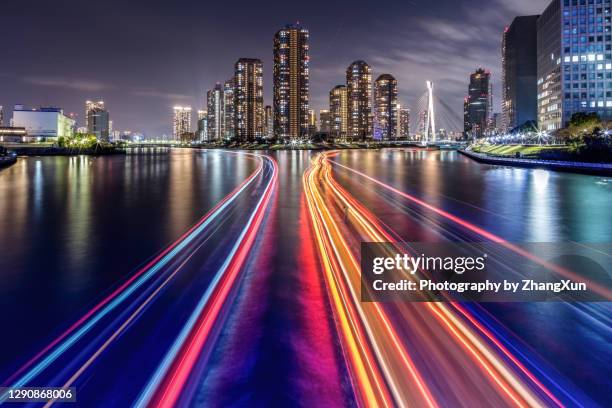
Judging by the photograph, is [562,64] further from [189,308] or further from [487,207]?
[189,308]

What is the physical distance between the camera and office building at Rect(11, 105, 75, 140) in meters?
169

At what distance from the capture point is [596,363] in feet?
17.9

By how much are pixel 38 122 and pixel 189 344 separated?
197m

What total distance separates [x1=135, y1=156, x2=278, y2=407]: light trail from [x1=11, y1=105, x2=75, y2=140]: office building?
18759cm

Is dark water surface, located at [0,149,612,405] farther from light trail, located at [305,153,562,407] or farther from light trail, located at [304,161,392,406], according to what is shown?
light trail, located at [305,153,562,407]

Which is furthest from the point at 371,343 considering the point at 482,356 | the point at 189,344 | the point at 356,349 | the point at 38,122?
the point at 38,122

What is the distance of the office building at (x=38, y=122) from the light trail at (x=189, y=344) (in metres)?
188

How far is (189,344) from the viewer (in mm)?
5875

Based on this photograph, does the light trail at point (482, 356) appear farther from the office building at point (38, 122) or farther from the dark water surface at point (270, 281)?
the office building at point (38, 122)

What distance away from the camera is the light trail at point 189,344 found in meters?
4.70

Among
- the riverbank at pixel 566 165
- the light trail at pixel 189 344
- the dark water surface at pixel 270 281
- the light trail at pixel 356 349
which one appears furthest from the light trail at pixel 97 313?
the riverbank at pixel 566 165

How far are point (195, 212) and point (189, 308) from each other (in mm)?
11035

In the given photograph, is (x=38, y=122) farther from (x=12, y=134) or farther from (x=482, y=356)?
(x=482, y=356)

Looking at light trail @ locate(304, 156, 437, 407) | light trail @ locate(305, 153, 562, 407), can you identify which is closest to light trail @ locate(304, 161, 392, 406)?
light trail @ locate(304, 156, 437, 407)
